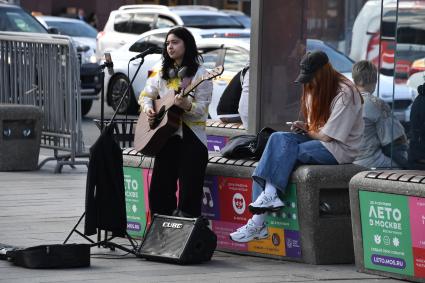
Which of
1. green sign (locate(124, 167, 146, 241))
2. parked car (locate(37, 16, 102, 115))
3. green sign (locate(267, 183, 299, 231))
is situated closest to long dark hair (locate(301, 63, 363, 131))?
green sign (locate(267, 183, 299, 231))

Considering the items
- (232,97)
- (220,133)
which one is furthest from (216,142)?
(232,97)

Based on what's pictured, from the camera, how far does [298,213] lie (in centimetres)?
868

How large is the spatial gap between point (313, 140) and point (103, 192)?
1516mm

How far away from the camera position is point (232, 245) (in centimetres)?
923

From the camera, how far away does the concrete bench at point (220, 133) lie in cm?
1173

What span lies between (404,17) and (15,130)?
6.08 m

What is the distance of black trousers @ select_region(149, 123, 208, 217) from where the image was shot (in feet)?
29.7

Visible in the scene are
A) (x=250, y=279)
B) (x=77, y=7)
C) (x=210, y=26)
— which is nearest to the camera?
(x=250, y=279)

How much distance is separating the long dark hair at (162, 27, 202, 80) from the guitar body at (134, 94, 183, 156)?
24 centimetres

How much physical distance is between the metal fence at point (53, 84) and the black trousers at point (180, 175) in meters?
4.89

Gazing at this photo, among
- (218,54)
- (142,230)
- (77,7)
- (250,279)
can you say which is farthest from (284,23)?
(77,7)

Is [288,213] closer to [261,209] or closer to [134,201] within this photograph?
[261,209]

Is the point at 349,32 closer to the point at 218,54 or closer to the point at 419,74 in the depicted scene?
the point at 419,74

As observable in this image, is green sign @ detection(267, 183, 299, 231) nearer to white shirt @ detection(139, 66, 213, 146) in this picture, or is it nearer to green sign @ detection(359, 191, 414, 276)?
green sign @ detection(359, 191, 414, 276)
